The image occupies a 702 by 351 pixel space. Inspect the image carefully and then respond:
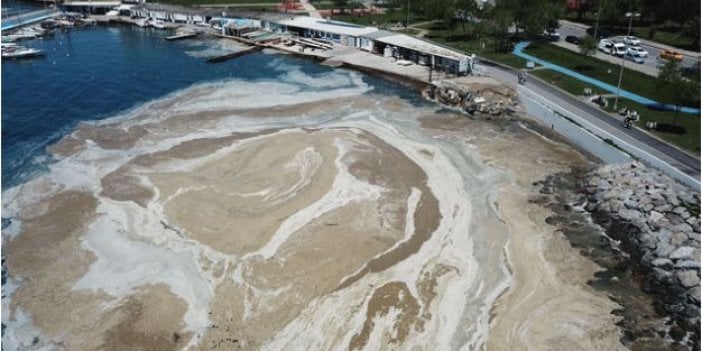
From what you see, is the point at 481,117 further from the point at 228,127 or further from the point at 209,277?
the point at 209,277

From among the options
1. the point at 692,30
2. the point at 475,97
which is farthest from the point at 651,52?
the point at 475,97

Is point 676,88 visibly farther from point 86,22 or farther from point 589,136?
point 86,22

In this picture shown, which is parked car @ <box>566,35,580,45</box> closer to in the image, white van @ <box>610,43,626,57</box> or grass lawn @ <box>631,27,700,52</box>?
white van @ <box>610,43,626,57</box>

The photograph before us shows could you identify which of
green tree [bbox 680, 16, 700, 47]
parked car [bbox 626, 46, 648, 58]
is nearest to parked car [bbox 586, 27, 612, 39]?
green tree [bbox 680, 16, 700, 47]

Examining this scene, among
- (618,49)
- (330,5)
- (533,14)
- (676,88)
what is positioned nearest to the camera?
(676,88)

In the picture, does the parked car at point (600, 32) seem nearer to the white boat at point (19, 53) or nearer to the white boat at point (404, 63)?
the white boat at point (404, 63)
